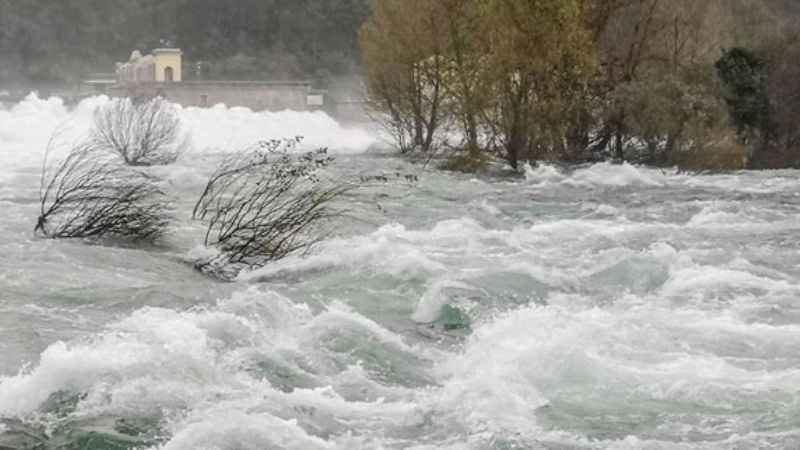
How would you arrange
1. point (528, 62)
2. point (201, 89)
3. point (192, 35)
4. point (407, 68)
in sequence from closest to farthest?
point (528, 62) → point (407, 68) → point (201, 89) → point (192, 35)

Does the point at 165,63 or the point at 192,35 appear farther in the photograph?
the point at 192,35

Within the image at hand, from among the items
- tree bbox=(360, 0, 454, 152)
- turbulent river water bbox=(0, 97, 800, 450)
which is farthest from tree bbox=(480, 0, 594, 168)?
turbulent river water bbox=(0, 97, 800, 450)

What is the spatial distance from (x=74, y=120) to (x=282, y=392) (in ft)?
185

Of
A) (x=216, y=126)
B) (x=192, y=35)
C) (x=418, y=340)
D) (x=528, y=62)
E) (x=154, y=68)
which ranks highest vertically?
(x=192, y=35)

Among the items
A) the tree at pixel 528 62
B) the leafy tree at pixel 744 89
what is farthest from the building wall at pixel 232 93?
the tree at pixel 528 62

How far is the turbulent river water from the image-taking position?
28.1ft

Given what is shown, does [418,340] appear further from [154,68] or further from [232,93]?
[154,68]

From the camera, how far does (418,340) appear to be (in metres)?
11.6

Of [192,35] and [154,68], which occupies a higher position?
[192,35]

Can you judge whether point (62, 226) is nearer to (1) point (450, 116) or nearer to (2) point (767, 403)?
(2) point (767, 403)

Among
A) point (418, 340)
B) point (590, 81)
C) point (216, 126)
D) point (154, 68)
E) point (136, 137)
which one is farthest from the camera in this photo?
point (154, 68)

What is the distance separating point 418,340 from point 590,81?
21.4m

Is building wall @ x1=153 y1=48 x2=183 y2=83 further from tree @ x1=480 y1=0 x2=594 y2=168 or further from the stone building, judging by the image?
tree @ x1=480 y1=0 x2=594 y2=168

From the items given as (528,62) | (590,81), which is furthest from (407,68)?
(528,62)
